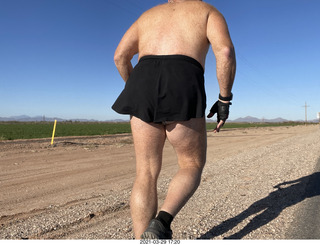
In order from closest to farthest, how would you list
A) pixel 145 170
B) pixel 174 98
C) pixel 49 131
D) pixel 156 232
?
pixel 156 232 < pixel 174 98 < pixel 145 170 < pixel 49 131

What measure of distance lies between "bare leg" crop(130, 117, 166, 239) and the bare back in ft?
1.74

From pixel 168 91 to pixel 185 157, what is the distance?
1.59 ft

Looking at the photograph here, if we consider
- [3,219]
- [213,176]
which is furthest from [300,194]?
[3,219]

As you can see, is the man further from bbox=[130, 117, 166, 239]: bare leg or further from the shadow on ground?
the shadow on ground

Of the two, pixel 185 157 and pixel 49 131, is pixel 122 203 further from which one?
pixel 49 131

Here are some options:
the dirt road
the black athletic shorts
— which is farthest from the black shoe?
the dirt road

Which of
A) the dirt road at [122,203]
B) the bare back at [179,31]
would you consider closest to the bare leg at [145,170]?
the bare back at [179,31]

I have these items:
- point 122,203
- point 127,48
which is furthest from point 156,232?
point 122,203

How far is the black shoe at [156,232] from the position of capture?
1514mm

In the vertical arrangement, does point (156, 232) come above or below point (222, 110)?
below

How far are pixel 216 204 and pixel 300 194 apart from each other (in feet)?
4.88

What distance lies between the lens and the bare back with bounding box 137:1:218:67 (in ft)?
5.76

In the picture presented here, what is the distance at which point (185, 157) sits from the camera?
1793 mm

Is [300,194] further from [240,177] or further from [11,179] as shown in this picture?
[11,179]
